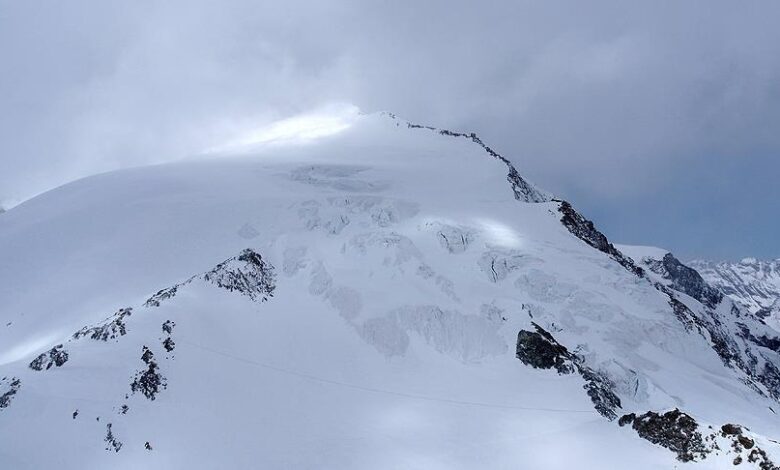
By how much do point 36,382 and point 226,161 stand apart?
55.2 metres

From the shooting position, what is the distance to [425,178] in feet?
254

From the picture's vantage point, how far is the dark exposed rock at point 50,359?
36.4m

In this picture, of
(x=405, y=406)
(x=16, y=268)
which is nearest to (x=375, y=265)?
(x=405, y=406)


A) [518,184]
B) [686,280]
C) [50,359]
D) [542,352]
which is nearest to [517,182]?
[518,184]

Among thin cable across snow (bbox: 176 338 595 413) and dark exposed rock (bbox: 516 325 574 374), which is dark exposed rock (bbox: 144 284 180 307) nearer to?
thin cable across snow (bbox: 176 338 595 413)

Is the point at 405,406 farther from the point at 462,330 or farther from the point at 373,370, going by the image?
the point at 462,330

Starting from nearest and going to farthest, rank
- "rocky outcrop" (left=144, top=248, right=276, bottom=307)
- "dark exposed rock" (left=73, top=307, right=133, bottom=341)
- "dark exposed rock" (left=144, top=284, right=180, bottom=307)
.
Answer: "dark exposed rock" (left=73, top=307, right=133, bottom=341) → "dark exposed rock" (left=144, top=284, right=180, bottom=307) → "rocky outcrop" (left=144, top=248, right=276, bottom=307)

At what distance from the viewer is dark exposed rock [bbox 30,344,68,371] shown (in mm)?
36406

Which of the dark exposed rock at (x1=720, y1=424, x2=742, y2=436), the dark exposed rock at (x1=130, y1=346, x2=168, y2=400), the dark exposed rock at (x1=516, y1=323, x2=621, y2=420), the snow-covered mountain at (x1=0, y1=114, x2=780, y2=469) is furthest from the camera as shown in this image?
the dark exposed rock at (x1=516, y1=323, x2=621, y2=420)

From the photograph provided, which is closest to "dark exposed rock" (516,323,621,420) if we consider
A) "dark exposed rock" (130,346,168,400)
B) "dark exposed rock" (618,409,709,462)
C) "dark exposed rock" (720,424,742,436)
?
"dark exposed rock" (618,409,709,462)

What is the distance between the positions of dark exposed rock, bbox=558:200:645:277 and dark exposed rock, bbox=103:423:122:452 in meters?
49.8

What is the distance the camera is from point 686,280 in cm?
17950

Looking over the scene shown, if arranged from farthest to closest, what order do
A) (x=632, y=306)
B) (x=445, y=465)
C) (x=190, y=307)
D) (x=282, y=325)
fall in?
1. (x=632, y=306)
2. (x=282, y=325)
3. (x=190, y=307)
4. (x=445, y=465)

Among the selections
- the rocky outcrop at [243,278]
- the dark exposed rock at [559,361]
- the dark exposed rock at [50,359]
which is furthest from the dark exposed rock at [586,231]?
the dark exposed rock at [50,359]
